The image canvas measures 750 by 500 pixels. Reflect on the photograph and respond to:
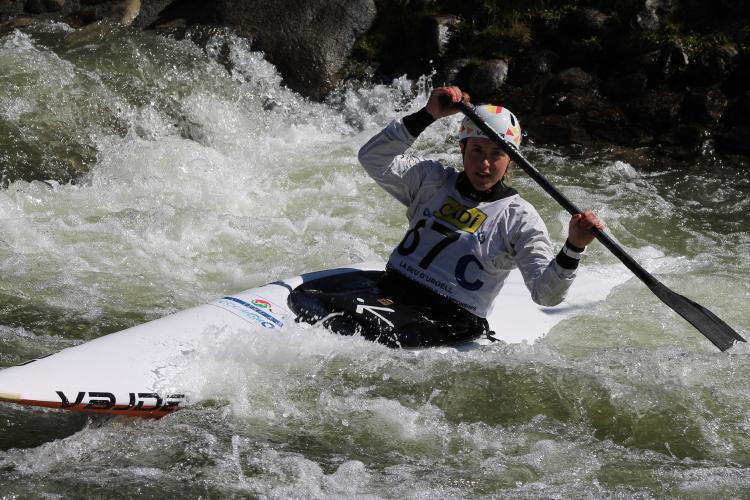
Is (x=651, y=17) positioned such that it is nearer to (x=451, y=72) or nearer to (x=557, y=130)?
(x=557, y=130)

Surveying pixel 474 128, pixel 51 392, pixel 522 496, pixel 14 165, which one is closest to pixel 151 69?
pixel 14 165

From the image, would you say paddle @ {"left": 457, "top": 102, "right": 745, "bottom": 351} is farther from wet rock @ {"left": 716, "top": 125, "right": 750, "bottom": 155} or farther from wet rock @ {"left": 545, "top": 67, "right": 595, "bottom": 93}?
wet rock @ {"left": 545, "top": 67, "right": 595, "bottom": 93}

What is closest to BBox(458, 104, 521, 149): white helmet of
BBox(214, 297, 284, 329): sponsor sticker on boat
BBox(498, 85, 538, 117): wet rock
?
BBox(214, 297, 284, 329): sponsor sticker on boat

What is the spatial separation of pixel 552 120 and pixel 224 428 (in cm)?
684

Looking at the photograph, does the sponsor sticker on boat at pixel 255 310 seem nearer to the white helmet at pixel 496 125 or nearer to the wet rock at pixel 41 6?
the white helmet at pixel 496 125

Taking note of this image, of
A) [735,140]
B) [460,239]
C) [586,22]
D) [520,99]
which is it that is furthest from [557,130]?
[460,239]

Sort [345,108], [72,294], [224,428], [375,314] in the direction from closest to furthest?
1. [224,428]
2. [375,314]
3. [72,294]
4. [345,108]

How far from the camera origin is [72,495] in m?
3.38

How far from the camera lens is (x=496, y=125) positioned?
4566mm

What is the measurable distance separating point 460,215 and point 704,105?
6.14 m

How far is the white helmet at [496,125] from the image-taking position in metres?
4.55

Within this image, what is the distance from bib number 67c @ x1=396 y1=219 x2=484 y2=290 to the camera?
4.45 metres

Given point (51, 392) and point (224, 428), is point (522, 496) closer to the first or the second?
point (224, 428)

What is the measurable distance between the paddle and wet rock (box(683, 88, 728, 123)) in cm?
552
